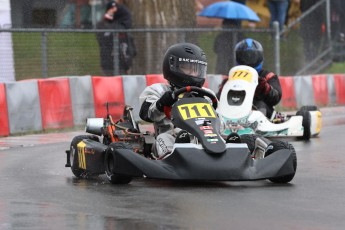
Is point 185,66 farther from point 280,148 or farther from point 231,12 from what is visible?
point 231,12

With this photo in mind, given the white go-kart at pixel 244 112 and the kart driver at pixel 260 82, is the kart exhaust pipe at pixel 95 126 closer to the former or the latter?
the white go-kart at pixel 244 112

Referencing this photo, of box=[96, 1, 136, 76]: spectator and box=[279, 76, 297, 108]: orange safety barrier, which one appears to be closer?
box=[96, 1, 136, 76]: spectator

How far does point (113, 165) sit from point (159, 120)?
96cm

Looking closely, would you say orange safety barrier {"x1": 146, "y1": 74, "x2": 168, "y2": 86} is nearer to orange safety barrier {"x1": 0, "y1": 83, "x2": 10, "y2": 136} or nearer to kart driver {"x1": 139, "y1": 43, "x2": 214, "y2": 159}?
orange safety barrier {"x1": 0, "y1": 83, "x2": 10, "y2": 136}

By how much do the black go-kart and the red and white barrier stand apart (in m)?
5.33

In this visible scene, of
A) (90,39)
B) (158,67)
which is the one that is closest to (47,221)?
(90,39)

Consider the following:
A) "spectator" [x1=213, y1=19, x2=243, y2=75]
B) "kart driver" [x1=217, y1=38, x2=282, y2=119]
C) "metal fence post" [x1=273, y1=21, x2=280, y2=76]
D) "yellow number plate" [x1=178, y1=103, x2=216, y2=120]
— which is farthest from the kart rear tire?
"metal fence post" [x1=273, y1=21, x2=280, y2=76]

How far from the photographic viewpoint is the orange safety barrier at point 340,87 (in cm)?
2216

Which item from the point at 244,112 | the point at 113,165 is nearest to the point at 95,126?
the point at 113,165

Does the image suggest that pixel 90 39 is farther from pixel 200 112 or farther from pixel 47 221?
pixel 47 221

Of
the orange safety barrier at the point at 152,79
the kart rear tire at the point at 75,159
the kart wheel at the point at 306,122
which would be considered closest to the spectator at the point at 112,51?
the orange safety barrier at the point at 152,79

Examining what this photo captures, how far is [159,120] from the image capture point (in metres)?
10.0

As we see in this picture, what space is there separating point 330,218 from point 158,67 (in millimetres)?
12121

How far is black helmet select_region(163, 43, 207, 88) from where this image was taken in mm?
10039
